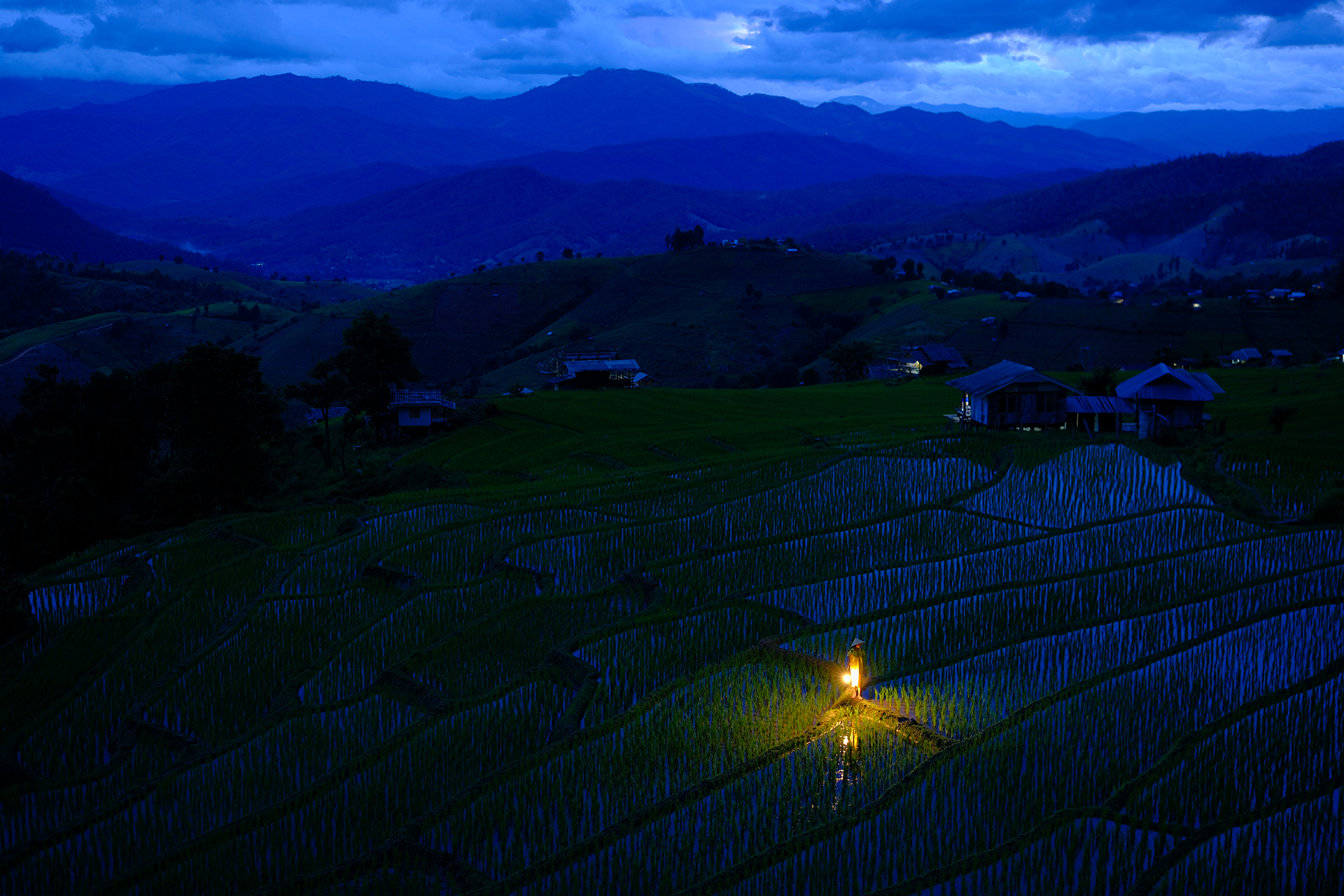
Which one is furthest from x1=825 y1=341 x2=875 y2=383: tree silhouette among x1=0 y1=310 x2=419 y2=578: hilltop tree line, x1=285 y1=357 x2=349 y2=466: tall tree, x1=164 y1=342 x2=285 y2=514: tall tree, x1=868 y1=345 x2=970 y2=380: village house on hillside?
x1=164 y1=342 x2=285 y2=514: tall tree

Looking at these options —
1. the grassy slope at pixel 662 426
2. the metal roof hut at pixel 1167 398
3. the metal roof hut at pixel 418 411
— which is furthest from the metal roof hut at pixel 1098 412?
the metal roof hut at pixel 418 411

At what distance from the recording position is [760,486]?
2520 cm

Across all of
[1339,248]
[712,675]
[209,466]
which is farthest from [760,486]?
[1339,248]

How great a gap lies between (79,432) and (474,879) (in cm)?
3498

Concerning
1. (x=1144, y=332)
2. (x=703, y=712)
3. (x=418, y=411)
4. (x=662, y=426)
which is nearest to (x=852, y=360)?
(x=1144, y=332)

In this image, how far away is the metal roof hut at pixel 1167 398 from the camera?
3491cm

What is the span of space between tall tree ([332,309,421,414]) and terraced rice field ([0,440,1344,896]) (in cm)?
2696

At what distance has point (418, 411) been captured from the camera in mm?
49219

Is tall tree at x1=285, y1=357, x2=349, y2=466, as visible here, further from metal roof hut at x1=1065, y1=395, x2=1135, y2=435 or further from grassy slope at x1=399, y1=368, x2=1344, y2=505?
metal roof hut at x1=1065, y1=395, x2=1135, y2=435

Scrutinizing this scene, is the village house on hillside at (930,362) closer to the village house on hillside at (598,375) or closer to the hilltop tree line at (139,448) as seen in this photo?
the village house on hillside at (598,375)

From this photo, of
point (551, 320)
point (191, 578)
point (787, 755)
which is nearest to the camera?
point (787, 755)

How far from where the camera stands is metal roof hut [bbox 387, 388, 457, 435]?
48.9 m

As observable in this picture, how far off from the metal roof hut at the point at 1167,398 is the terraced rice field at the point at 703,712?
596 inches

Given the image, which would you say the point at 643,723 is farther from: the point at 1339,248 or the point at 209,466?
the point at 1339,248
